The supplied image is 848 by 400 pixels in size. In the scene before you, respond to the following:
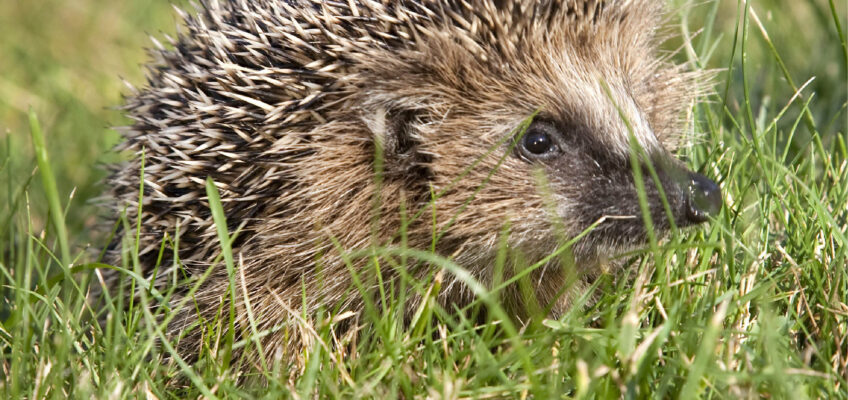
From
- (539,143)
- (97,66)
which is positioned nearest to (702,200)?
(539,143)

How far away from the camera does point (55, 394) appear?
219 cm

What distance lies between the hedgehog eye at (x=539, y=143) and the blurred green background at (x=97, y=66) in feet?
3.06

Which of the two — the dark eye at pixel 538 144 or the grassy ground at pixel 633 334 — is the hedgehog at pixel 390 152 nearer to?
the dark eye at pixel 538 144

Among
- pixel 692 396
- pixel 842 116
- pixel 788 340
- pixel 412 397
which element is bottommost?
pixel 842 116

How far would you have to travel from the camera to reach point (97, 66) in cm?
603

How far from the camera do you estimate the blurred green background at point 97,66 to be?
422 cm

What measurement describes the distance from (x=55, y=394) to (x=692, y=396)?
55.9 inches

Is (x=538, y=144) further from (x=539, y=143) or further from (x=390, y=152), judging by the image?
(x=390, y=152)

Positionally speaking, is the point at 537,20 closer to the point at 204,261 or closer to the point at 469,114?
the point at 469,114

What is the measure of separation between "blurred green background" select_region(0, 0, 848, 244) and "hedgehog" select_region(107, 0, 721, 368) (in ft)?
2.50

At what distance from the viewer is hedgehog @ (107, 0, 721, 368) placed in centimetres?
283

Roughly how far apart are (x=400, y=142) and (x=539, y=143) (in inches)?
17.0

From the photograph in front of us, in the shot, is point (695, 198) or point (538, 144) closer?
point (695, 198)

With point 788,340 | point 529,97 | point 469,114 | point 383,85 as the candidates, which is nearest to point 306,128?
point 383,85
